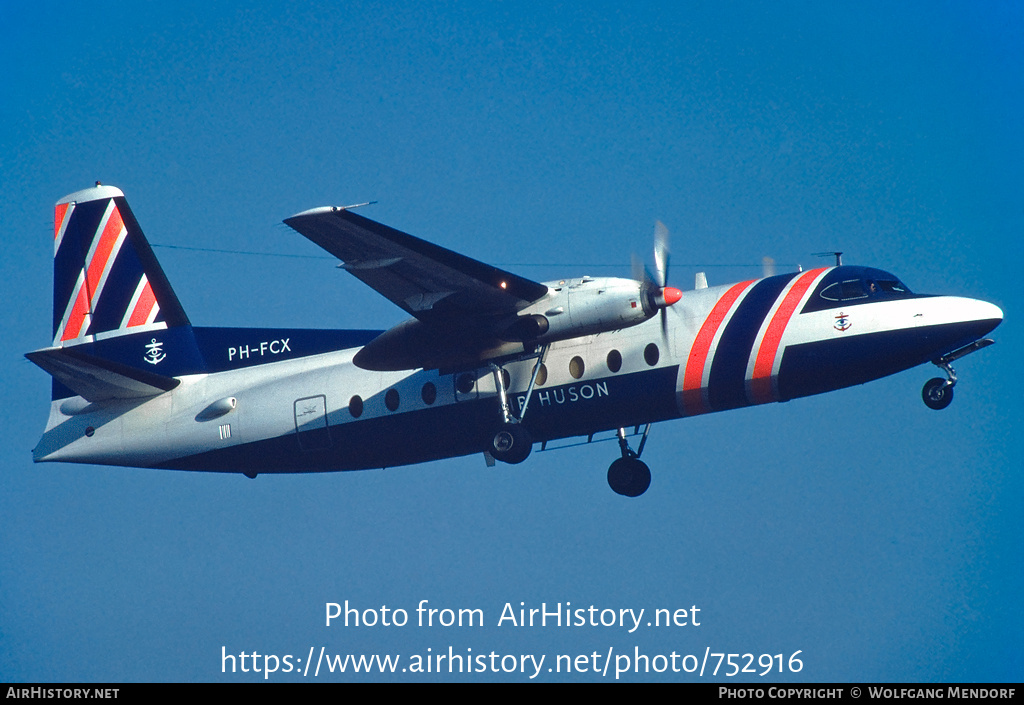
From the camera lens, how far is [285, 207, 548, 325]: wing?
772 inches

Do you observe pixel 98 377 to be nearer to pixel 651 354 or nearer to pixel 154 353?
pixel 154 353

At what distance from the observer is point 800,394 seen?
69.5ft

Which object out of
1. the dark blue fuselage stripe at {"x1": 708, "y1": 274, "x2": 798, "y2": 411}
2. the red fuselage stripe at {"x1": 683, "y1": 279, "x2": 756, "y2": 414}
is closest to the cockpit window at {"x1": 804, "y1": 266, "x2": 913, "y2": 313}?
the dark blue fuselage stripe at {"x1": 708, "y1": 274, "x2": 798, "y2": 411}

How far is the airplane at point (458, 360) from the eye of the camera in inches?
815

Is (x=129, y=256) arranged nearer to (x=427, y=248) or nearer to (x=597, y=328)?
(x=427, y=248)

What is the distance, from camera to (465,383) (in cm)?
2269

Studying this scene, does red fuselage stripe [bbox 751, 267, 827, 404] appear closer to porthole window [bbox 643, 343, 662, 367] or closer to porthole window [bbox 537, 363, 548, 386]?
porthole window [bbox 643, 343, 662, 367]

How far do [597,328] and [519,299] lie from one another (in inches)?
54.9

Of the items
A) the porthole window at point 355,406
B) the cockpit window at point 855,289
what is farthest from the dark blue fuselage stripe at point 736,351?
the porthole window at point 355,406

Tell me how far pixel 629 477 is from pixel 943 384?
238 inches

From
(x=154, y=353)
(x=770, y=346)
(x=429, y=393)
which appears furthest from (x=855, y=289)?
(x=154, y=353)

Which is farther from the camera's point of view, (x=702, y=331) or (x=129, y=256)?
(x=129, y=256)

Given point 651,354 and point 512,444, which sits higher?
point 651,354
